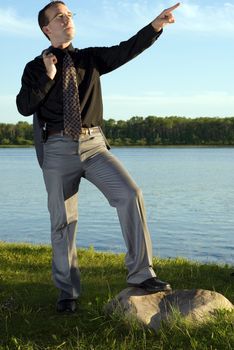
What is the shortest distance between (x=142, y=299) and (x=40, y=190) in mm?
30298

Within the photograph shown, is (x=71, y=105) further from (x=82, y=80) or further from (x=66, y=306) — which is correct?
(x=66, y=306)

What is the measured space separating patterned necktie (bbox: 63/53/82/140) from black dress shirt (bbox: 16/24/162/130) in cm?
8

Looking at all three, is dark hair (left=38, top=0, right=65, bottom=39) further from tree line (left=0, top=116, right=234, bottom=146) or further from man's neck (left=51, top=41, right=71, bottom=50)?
tree line (left=0, top=116, right=234, bottom=146)

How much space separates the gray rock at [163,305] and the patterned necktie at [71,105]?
5.31 ft

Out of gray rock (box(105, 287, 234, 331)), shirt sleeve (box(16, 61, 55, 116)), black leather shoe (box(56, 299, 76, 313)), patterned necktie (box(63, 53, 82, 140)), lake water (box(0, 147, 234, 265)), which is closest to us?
gray rock (box(105, 287, 234, 331))

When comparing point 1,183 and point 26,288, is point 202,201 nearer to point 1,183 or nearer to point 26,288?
point 1,183

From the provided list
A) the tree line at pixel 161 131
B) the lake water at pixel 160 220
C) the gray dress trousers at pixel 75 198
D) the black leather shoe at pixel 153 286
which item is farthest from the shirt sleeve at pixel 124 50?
the tree line at pixel 161 131

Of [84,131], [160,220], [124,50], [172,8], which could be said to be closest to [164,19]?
[172,8]

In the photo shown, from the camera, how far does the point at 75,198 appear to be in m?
5.74

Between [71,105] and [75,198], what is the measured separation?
0.98 metres

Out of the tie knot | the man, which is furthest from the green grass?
the tie knot

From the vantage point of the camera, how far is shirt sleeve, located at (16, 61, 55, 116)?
5.27 m

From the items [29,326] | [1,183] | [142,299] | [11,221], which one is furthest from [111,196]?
[1,183]

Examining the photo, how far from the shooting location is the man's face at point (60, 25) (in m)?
5.39
